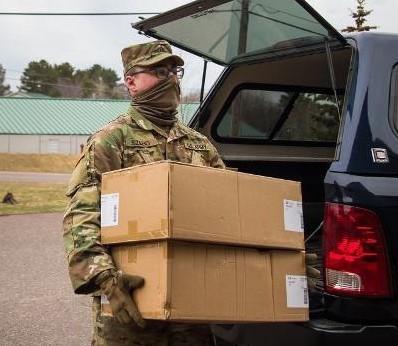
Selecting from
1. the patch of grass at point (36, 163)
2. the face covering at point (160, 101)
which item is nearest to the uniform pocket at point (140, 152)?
the face covering at point (160, 101)

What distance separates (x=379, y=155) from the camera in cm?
252

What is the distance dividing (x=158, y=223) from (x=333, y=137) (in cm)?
310

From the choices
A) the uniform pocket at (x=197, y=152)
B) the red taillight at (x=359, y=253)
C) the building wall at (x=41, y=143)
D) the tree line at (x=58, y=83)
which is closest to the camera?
the red taillight at (x=359, y=253)

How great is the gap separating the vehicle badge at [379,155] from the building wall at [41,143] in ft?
163

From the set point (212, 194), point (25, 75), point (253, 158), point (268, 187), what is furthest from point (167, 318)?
point (25, 75)

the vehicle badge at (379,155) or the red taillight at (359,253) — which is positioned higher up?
the vehicle badge at (379,155)

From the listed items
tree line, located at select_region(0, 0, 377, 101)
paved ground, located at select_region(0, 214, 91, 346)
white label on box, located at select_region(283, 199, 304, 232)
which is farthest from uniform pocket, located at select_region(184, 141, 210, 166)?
tree line, located at select_region(0, 0, 377, 101)

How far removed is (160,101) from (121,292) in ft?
2.61

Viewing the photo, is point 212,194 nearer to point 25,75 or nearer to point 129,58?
point 129,58

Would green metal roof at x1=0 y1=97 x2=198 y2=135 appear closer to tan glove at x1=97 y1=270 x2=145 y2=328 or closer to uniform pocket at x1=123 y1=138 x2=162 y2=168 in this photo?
uniform pocket at x1=123 y1=138 x2=162 y2=168

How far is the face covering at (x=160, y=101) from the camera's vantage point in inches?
94.6

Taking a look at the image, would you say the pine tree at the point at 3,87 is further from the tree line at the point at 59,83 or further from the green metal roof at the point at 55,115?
the green metal roof at the point at 55,115

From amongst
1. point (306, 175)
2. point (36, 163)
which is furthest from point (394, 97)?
point (36, 163)

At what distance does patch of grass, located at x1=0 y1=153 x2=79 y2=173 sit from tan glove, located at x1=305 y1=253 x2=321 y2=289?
3739cm
